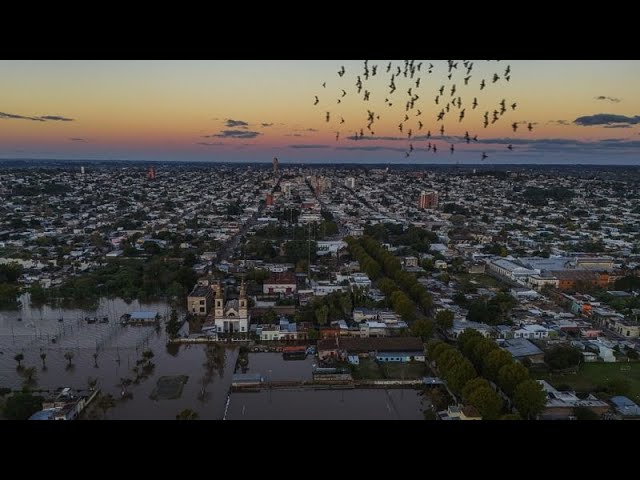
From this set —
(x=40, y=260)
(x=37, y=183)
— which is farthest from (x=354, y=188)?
(x=40, y=260)

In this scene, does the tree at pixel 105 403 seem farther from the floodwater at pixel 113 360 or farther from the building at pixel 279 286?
the building at pixel 279 286

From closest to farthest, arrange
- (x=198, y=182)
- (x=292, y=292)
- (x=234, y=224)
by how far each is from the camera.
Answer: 1. (x=292, y=292)
2. (x=234, y=224)
3. (x=198, y=182)

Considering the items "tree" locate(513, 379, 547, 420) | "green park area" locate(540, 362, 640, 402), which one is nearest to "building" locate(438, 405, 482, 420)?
"tree" locate(513, 379, 547, 420)

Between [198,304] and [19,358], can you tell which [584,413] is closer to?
[198,304]

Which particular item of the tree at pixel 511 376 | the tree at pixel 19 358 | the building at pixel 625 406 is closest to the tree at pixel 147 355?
the tree at pixel 19 358

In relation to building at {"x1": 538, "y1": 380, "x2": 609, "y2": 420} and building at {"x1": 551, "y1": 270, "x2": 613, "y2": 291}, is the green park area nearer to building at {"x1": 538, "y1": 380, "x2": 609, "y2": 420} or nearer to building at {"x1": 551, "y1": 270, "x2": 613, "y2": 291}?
building at {"x1": 538, "y1": 380, "x2": 609, "y2": 420}
